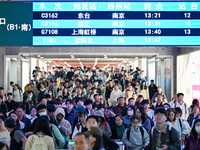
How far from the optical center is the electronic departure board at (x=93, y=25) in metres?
10.8

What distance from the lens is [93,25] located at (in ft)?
35.7

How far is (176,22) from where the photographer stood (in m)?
11.1

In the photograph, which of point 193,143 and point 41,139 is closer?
point 41,139

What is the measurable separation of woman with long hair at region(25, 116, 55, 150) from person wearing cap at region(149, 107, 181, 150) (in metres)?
1.51

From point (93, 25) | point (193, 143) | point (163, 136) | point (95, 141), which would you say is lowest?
point (193, 143)

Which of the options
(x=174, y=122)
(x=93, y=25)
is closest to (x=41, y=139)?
(x=174, y=122)

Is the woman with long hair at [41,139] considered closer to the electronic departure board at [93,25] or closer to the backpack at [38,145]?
the backpack at [38,145]

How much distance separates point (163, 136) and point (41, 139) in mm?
1734

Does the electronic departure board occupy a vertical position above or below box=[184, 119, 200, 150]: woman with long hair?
above

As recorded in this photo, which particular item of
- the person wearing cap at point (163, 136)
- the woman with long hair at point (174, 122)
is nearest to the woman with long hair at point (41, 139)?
the person wearing cap at point (163, 136)

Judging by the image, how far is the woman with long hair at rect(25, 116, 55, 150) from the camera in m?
5.27

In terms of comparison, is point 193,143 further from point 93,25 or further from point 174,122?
point 93,25

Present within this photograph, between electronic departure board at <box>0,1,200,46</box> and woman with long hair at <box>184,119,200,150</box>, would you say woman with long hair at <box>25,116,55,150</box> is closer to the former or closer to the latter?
woman with long hair at <box>184,119,200,150</box>

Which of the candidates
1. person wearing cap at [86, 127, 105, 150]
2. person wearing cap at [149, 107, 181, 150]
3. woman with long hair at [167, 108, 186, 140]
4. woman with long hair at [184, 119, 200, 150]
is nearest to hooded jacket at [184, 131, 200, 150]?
woman with long hair at [184, 119, 200, 150]
